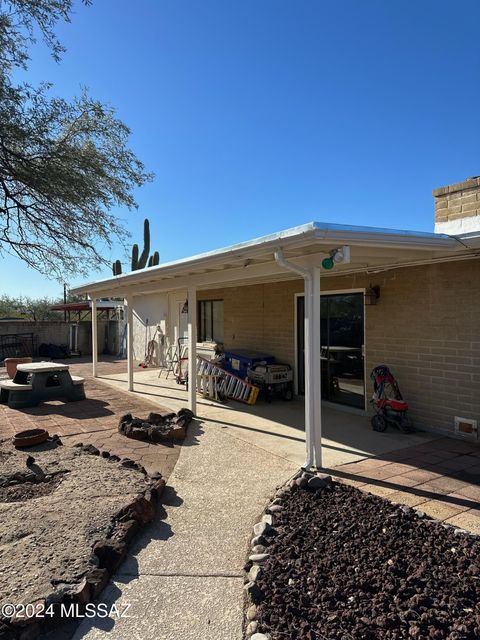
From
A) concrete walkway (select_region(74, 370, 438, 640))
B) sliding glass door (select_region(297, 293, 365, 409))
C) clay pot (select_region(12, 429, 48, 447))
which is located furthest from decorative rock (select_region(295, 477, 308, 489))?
sliding glass door (select_region(297, 293, 365, 409))

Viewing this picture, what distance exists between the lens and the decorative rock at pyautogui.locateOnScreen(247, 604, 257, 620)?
2.48m

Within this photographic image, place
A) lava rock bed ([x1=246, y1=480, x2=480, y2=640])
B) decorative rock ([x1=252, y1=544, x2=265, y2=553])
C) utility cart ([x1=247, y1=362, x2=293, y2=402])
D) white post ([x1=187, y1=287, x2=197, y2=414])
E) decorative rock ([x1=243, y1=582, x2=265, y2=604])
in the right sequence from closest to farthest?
1. lava rock bed ([x1=246, y1=480, x2=480, y2=640])
2. decorative rock ([x1=243, y1=582, x2=265, y2=604])
3. decorative rock ([x1=252, y1=544, x2=265, y2=553])
4. white post ([x1=187, y1=287, x2=197, y2=414])
5. utility cart ([x1=247, y1=362, x2=293, y2=402])

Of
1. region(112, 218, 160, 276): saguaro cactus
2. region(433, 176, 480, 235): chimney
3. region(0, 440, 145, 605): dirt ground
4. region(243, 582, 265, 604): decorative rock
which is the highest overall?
region(112, 218, 160, 276): saguaro cactus

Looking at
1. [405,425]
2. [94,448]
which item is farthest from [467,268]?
[94,448]

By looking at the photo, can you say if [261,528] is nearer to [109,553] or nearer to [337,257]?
[109,553]

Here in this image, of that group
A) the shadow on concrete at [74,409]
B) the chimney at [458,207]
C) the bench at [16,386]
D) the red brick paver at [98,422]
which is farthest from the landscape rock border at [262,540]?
the bench at [16,386]

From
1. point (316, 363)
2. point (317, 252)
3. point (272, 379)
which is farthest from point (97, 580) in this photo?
point (272, 379)

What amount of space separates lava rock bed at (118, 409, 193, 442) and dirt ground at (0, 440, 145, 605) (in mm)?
1065

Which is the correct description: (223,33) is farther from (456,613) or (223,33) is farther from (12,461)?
(456,613)

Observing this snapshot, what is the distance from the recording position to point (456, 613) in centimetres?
237

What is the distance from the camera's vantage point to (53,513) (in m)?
3.66

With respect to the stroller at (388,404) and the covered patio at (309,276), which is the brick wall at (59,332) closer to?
the covered patio at (309,276)

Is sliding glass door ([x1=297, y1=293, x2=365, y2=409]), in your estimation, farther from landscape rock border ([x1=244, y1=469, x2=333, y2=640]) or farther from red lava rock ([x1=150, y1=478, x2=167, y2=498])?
red lava rock ([x1=150, y1=478, x2=167, y2=498])

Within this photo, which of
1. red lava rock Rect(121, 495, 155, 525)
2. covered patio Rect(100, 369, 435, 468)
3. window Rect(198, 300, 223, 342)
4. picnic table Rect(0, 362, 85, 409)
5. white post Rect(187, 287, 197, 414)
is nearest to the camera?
red lava rock Rect(121, 495, 155, 525)
